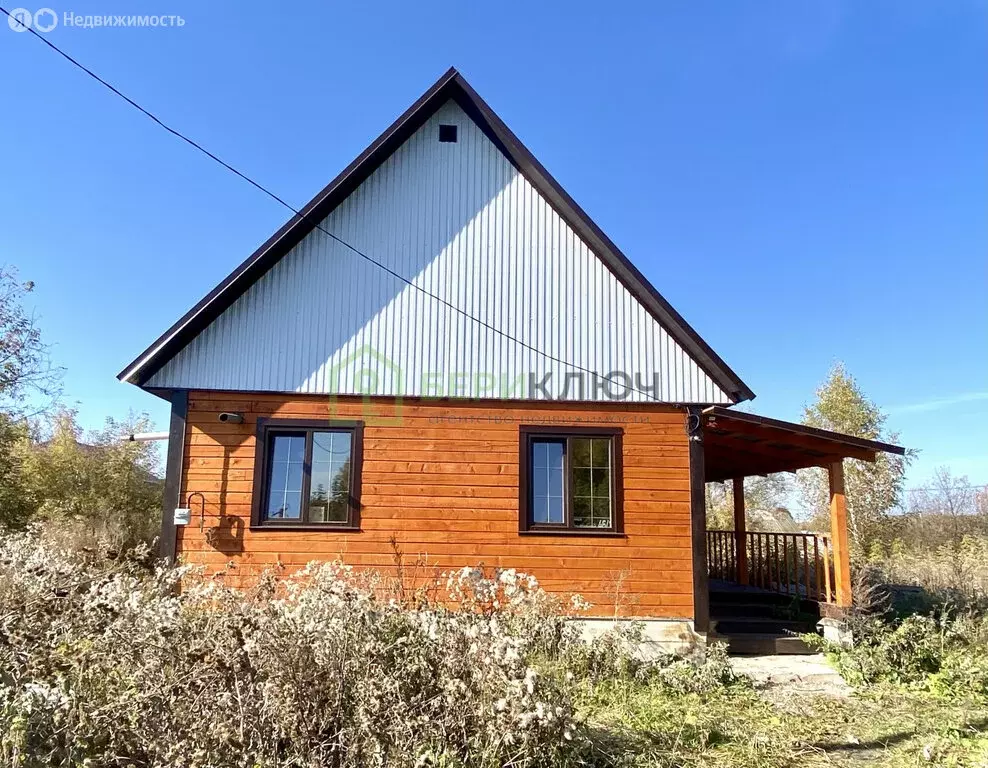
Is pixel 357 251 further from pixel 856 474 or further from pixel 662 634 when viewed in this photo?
pixel 856 474

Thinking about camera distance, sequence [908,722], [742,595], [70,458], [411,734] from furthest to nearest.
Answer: [70,458]
[742,595]
[908,722]
[411,734]

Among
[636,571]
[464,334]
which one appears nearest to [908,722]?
[636,571]

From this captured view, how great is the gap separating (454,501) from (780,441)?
451 centimetres

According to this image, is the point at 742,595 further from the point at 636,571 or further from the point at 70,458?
the point at 70,458

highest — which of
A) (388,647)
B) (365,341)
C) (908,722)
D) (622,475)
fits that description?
(365,341)

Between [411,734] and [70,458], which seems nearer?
Answer: [411,734]

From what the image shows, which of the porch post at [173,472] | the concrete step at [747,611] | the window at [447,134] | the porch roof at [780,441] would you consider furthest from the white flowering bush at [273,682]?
the window at [447,134]

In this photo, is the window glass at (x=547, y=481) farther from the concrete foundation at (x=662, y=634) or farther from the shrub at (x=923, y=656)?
the shrub at (x=923, y=656)

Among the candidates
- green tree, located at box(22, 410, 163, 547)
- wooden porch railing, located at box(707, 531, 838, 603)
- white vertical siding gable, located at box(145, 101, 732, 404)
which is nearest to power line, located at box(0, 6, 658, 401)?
white vertical siding gable, located at box(145, 101, 732, 404)

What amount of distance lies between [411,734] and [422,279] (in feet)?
20.0

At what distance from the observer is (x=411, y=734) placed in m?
3.29

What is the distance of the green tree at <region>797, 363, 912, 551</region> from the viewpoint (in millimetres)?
18578

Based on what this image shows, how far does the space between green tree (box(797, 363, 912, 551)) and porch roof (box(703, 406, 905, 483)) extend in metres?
9.89

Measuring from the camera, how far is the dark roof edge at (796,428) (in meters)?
8.06
